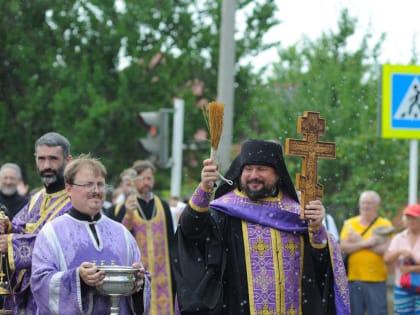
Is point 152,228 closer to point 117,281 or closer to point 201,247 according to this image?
point 201,247

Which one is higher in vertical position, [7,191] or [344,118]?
[344,118]

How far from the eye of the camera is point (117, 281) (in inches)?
278

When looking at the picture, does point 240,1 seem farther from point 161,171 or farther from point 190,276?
point 190,276

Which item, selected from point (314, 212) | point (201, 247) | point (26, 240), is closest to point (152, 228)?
point (26, 240)

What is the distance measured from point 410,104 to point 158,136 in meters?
4.78

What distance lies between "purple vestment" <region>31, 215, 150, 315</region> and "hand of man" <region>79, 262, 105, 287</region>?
70mm

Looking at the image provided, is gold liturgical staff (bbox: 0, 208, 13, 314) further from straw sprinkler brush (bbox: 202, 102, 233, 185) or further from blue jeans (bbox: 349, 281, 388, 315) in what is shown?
blue jeans (bbox: 349, 281, 388, 315)

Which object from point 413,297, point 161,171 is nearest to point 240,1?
point 161,171

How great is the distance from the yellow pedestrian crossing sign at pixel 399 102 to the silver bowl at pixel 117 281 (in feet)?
22.3

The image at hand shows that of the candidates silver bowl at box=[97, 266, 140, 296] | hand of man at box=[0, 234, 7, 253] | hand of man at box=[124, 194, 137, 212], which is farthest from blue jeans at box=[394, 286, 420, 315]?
silver bowl at box=[97, 266, 140, 296]

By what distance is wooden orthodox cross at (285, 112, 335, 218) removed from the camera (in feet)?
25.9

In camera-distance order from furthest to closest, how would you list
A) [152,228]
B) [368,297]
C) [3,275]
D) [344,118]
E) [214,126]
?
[344,118]
[368,297]
[152,228]
[3,275]
[214,126]

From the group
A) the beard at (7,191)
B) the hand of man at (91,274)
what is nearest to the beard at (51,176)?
the hand of man at (91,274)

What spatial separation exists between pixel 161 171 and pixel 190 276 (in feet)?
43.9
